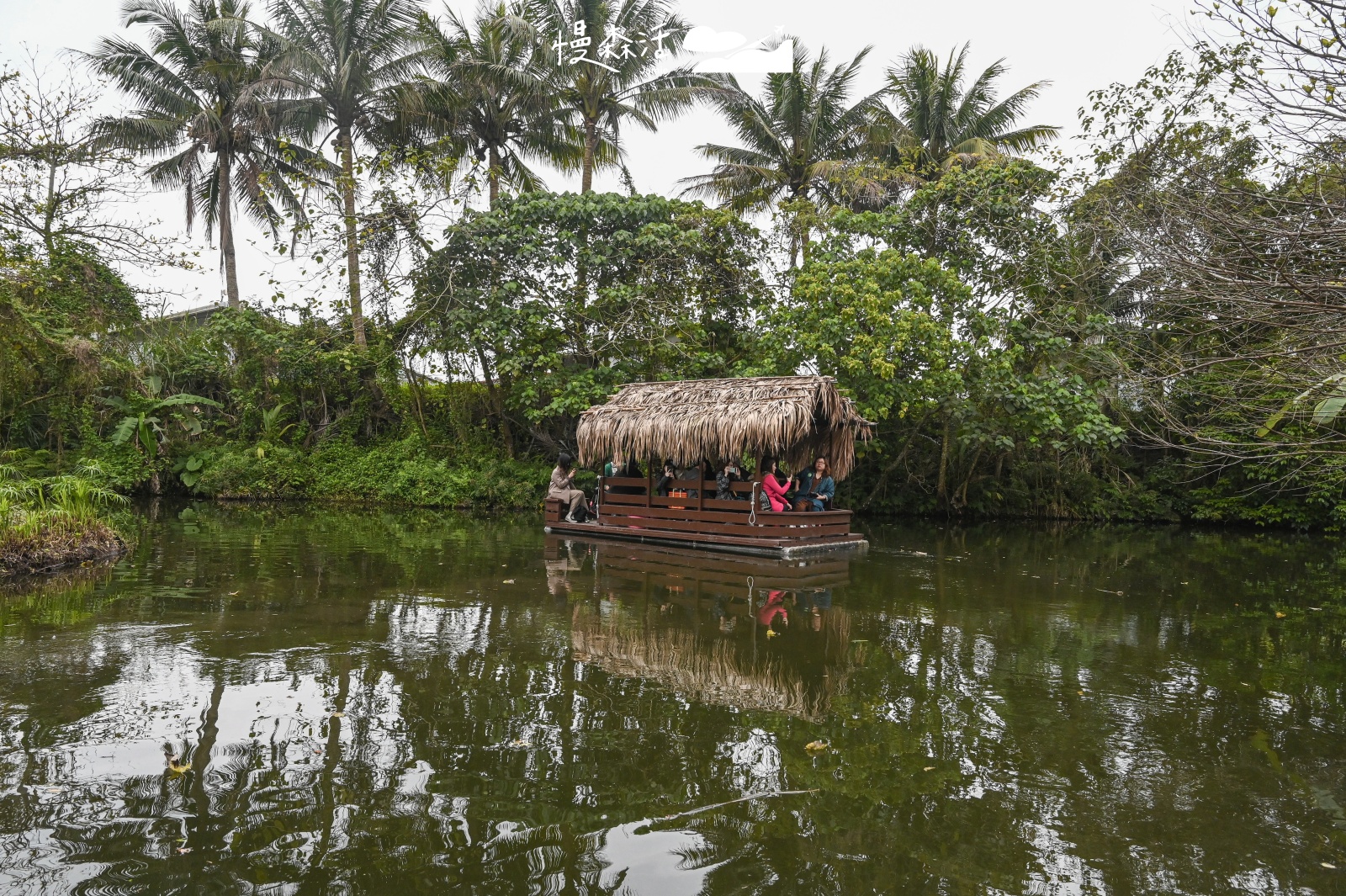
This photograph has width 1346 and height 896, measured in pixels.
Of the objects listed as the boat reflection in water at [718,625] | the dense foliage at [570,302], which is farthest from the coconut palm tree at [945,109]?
the boat reflection in water at [718,625]

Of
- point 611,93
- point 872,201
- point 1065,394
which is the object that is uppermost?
point 611,93

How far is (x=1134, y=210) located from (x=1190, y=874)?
519cm

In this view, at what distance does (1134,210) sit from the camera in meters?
7.00

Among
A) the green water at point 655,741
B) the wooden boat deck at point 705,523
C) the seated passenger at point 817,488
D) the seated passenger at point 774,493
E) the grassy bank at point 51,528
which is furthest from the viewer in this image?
the seated passenger at point 817,488

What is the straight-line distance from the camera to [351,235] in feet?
68.5

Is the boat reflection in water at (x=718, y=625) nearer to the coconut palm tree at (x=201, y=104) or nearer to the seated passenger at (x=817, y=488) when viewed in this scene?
the seated passenger at (x=817, y=488)

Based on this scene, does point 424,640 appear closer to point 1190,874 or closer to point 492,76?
point 1190,874

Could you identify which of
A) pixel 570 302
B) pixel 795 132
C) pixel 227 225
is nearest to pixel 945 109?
pixel 795 132

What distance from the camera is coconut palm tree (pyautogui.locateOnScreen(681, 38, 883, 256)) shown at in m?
25.3

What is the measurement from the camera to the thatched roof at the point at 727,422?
13430 millimetres

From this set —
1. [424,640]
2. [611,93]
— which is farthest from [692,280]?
[424,640]

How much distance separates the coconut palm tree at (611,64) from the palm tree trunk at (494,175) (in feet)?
7.63

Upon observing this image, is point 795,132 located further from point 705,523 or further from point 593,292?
point 705,523

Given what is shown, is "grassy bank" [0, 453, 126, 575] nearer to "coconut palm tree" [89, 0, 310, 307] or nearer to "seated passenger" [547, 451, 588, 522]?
"seated passenger" [547, 451, 588, 522]
